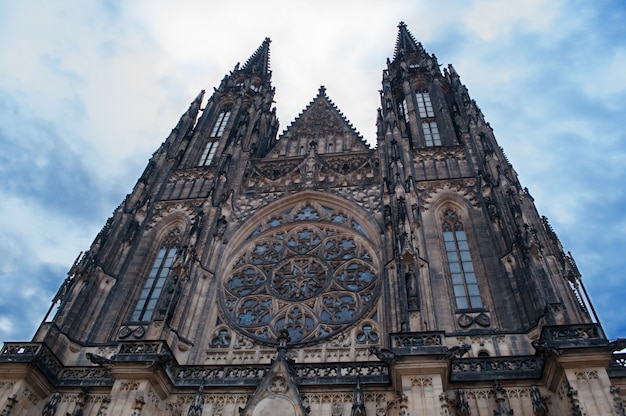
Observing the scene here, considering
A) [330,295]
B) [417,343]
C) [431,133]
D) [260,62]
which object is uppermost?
[260,62]

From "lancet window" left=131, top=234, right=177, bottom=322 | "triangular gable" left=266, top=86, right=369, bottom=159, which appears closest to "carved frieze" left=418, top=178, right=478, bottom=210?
"triangular gable" left=266, top=86, right=369, bottom=159

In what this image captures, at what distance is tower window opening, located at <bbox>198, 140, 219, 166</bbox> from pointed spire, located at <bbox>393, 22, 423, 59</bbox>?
12322 millimetres

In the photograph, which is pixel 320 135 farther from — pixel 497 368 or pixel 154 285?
pixel 497 368

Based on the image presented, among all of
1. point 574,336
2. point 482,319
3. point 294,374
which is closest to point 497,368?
point 574,336

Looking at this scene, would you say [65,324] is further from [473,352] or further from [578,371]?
[578,371]

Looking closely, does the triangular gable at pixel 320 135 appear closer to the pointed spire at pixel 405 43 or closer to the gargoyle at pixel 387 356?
the pointed spire at pixel 405 43

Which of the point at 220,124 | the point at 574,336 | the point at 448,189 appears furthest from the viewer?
the point at 220,124

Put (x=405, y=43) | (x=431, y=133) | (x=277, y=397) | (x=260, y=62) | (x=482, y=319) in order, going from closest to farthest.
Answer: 1. (x=277, y=397)
2. (x=482, y=319)
3. (x=431, y=133)
4. (x=405, y=43)
5. (x=260, y=62)

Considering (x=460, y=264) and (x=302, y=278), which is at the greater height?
(x=460, y=264)

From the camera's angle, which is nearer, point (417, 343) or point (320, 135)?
point (417, 343)

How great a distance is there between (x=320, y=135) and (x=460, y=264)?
10.4 metres

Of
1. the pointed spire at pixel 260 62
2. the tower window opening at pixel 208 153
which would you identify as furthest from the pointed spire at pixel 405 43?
the tower window opening at pixel 208 153

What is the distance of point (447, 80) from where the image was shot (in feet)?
85.7

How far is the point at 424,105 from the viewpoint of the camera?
24.6 metres
